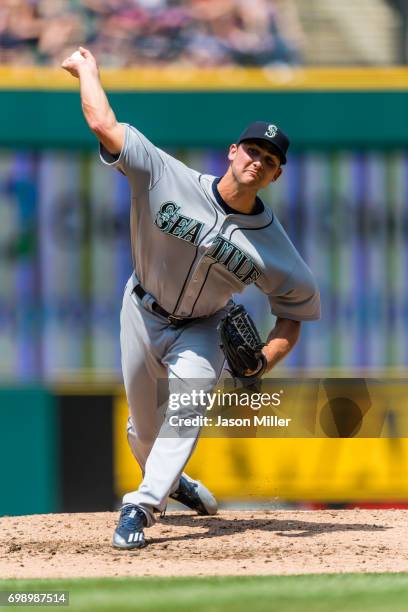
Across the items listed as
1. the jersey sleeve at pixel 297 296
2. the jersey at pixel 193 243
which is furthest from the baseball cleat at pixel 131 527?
the jersey sleeve at pixel 297 296

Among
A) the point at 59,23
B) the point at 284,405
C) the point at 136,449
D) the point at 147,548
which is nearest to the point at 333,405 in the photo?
the point at 284,405

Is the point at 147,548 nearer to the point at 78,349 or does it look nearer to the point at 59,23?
the point at 78,349

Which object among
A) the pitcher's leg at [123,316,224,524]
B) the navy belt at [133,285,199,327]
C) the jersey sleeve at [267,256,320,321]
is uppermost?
the jersey sleeve at [267,256,320,321]

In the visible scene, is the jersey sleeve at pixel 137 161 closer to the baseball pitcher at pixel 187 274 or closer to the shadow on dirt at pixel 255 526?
the baseball pitcher at pixel 187 274

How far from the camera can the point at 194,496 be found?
6504mm

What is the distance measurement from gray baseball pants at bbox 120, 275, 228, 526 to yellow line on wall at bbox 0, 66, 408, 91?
324 centimetres

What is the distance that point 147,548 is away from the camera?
5.54 metres

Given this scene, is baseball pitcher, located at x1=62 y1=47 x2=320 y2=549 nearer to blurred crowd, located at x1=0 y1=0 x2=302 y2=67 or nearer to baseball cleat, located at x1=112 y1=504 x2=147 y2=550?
baseball cleat, located at x1=112 y1=504 x2=147 y2=550

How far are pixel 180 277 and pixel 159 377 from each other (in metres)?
0.52

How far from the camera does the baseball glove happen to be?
5551 millimetres

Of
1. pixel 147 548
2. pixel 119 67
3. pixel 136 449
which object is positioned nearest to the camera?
pixel 147 548

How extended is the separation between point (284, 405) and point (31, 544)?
2086 millimetres

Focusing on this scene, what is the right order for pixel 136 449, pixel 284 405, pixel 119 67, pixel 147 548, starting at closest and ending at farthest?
pixel 147 548
pixel 136 449
pixel 284 405
pixel 119 67

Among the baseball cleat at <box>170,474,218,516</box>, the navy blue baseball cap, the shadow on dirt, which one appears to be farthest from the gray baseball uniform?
the baseball cleat at <box>170,474,218,516</box>
